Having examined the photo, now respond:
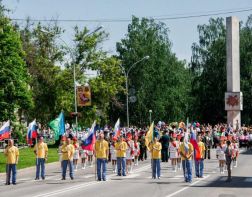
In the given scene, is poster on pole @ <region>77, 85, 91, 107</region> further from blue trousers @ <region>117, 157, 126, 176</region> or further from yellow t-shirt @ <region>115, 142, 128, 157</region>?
yellow t-shirt @ <region>115, 142, 128, 157</region>

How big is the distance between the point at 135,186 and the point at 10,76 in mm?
17616

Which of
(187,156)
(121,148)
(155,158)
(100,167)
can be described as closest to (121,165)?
(121,148)

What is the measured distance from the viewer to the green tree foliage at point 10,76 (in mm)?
39344

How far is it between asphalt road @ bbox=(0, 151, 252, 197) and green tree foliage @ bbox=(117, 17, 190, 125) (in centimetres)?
6103

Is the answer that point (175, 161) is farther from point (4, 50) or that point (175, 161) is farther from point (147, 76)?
point (147, 76)

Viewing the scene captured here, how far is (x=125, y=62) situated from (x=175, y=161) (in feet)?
201

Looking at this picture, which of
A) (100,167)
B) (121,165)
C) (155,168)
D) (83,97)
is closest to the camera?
(100,167)

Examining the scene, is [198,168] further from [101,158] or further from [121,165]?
[101,158]

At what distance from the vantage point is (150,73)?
308ft

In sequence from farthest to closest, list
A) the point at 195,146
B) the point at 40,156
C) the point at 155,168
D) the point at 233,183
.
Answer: the point at 40,156 → the point at 155,168 → the point at 195,146 → the point at 233,183

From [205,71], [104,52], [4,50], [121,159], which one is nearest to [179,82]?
[205,71]

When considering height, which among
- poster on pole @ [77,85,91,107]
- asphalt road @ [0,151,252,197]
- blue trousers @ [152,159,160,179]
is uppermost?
poster on pole @ [77,85,91,107]

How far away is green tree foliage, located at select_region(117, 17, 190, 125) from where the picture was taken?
93.3 metres

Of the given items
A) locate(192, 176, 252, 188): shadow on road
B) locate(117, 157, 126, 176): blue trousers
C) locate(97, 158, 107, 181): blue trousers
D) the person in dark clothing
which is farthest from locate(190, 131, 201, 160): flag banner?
the person in dark clothing
